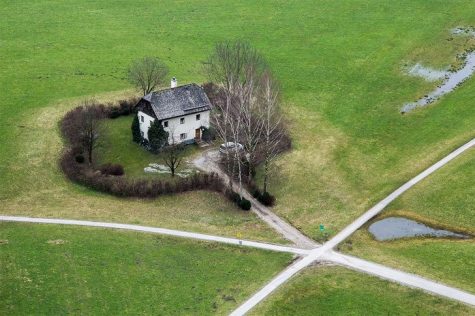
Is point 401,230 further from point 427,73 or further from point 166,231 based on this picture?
point 427,73

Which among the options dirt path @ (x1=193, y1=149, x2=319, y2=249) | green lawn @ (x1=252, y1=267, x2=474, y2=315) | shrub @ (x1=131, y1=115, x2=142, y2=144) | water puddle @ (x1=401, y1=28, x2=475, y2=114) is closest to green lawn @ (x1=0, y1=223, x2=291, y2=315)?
green lawn @ (x1=252, y1=267, x2=474, y2=315)

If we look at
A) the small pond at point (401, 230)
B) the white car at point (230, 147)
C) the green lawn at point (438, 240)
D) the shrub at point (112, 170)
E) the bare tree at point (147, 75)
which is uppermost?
the bare tree at point (147, 75)

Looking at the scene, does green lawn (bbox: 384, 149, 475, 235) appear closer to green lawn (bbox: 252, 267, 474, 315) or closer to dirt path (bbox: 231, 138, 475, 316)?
dirt path (bbox: 231, 138, 475, 316)

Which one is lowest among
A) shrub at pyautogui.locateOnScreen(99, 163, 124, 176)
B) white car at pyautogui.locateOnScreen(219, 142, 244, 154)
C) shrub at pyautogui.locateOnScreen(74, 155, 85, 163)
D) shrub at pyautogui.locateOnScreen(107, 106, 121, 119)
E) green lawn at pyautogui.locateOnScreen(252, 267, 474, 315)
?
green lawn at pyautogui.locateOnScreen(252, 267, 474, 315)

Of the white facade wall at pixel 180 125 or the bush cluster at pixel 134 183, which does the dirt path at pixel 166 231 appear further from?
the white facade wall at pixel 180 125

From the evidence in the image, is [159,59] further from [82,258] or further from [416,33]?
[82,258]

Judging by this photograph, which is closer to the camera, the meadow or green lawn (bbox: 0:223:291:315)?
green lawn (bbox: 0:223:291:315)

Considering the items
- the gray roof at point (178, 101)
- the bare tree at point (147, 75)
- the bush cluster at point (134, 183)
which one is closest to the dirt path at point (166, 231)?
the bush cluster at point (134, 183)
